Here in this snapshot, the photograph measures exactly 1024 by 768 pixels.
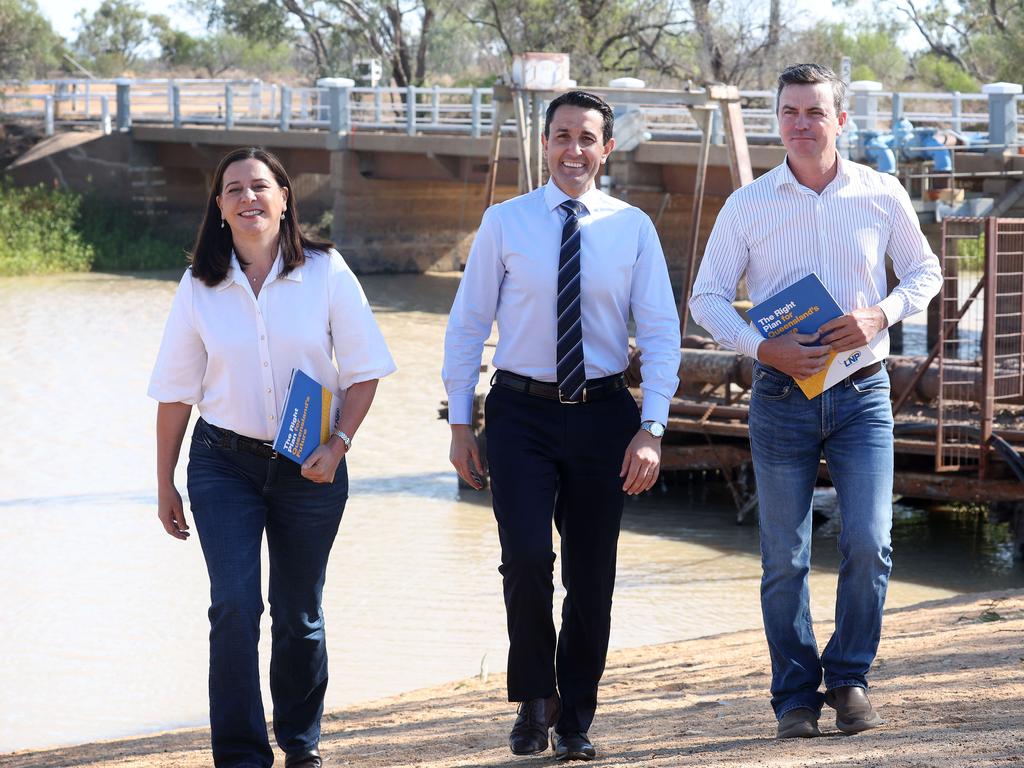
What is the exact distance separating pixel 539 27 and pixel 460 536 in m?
33.9

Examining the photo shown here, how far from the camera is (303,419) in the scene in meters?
4.77

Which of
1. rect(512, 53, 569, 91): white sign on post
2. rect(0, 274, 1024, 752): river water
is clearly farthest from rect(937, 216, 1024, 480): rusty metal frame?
rect(512, 53, 569, 91): white sign on post

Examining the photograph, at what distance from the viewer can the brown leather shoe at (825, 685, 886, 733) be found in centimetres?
490

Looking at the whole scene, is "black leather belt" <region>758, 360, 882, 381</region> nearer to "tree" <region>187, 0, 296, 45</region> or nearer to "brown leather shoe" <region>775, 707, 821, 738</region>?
"brown leather shoe" <region>775, 707, 821, 738</region>

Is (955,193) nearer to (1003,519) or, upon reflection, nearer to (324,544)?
(1003,519)

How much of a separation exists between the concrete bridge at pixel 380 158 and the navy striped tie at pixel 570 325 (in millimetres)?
18817

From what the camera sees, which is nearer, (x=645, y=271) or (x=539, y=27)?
(x=645, y=271)

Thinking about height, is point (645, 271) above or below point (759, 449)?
above

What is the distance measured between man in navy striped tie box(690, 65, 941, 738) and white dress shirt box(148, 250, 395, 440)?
3.99 feet

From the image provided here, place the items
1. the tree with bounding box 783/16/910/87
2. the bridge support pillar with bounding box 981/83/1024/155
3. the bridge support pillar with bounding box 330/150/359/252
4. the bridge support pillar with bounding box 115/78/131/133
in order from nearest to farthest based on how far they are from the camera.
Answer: the bridge support pillar with bounding box 981/83/1024/155
the bridge support pillar with bounding box 330/150/359/252
the bridge support pillar with bounding box 115/78/131/133
the tree with bounding box 783/16/910/87

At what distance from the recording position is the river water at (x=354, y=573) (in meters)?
8.92

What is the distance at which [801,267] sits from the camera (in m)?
5.01

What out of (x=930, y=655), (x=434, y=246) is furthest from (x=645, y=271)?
(x=434, y=246)

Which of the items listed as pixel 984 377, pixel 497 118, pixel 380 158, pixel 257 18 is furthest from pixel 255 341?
pixel 257 18
